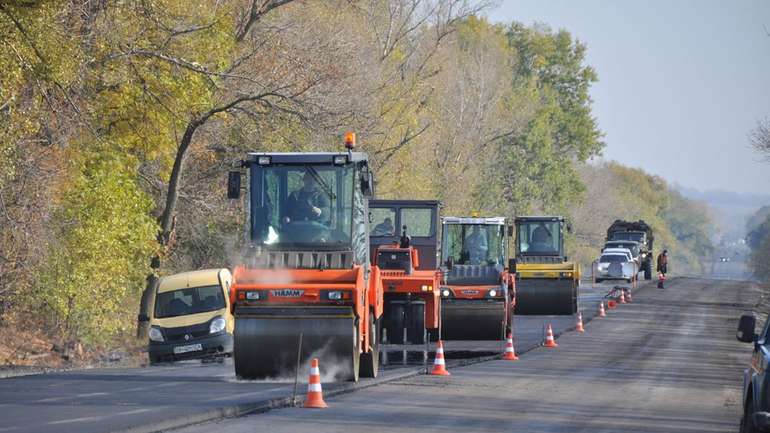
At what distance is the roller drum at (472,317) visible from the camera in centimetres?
3078

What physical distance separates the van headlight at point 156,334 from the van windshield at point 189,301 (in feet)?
1.39

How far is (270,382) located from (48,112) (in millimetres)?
11348

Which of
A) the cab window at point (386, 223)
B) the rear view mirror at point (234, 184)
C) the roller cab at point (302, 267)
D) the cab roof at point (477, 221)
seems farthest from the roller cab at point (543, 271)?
the rear view mirror at point (234, 184)

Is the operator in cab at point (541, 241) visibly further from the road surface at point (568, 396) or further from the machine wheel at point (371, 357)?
the machine wheel at point (371, 357)

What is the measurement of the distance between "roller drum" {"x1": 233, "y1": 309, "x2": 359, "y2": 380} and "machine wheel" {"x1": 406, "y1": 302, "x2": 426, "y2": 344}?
762 centimetres

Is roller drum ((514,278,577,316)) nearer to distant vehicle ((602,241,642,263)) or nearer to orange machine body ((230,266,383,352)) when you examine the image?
orange machine body ((230,266,383,352))

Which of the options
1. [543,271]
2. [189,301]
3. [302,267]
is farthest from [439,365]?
[543,271]

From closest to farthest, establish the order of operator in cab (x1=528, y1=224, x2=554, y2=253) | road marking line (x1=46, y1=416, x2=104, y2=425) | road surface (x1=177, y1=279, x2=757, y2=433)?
road marking line (x1=46, y1=416, x2=104, y2=425), road surface (x1=177, y1=279, x2=757, y2=433), operator in cab (x1=528, y1=224, x2=554, y2=253)

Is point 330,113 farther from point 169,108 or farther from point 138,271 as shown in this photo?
point 138,271

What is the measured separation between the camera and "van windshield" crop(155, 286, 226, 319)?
28.5 meters

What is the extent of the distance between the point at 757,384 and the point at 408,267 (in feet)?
50.6

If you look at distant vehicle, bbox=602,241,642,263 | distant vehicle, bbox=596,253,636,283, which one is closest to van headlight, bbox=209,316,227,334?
distant vehicle, bbox=596,253,636,283

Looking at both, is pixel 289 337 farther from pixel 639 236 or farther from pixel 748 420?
pixel 639 236

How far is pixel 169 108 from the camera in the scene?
31469 millimetres
